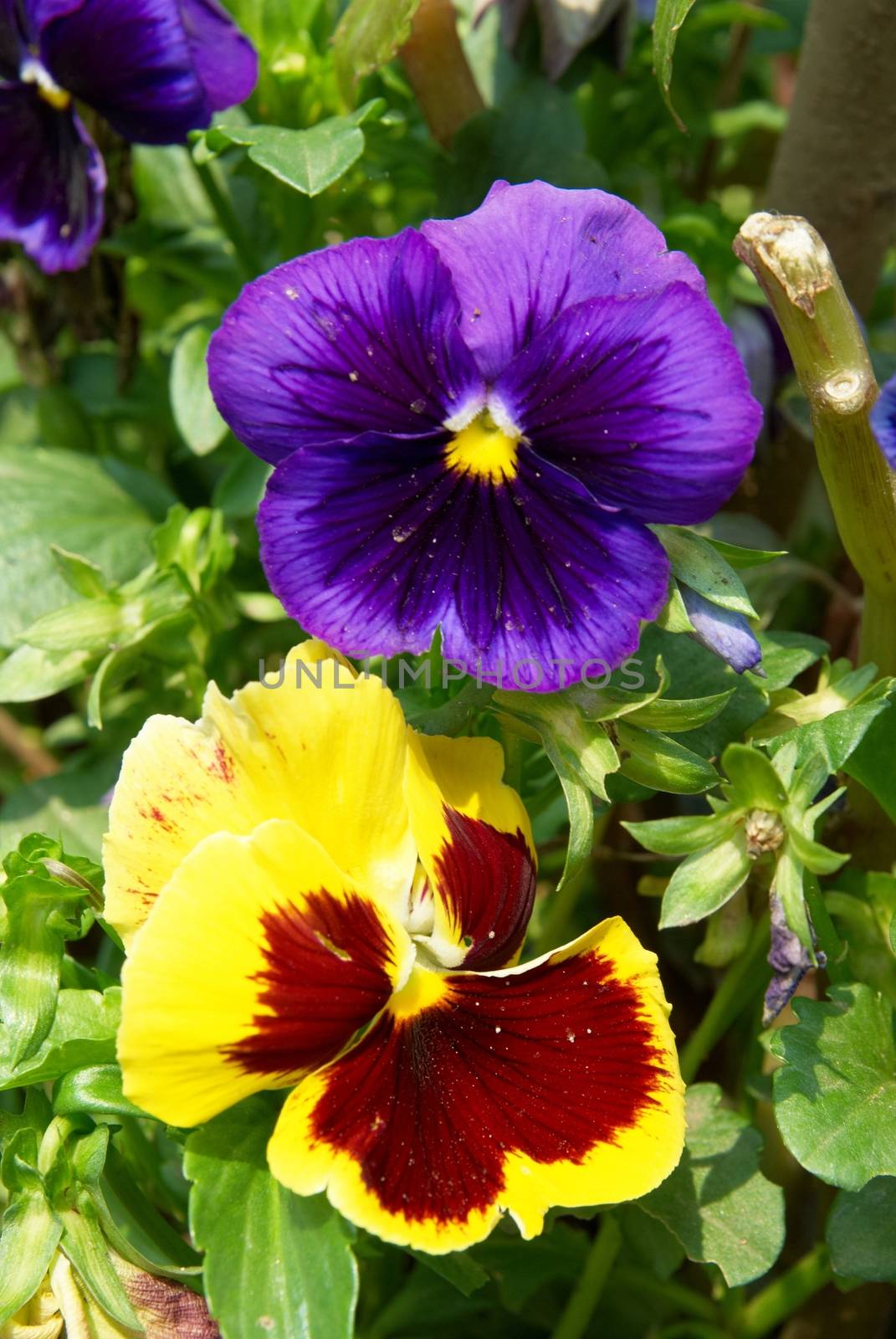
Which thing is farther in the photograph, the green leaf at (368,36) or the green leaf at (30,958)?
the green leaf at (368,36)

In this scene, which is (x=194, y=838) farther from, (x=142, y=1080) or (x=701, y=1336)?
(x=701, y=1336)

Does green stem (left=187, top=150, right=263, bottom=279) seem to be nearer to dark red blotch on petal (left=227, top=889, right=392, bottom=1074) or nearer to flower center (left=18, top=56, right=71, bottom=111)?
flower center (left=18, top=56, right=71, bottom=111)

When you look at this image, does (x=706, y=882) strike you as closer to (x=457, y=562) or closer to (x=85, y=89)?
(x=457, y=562)

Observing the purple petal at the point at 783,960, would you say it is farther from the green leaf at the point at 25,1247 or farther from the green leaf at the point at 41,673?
the green leaf at the point at 41,673

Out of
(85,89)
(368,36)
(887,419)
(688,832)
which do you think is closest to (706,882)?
(688,832)

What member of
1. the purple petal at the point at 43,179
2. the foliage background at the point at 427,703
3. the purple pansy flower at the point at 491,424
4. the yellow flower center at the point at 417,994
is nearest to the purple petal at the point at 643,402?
the purple pansy flower at the point at 491,424

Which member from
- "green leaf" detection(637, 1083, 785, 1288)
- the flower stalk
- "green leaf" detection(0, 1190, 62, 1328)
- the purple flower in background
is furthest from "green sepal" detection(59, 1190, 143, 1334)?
the purple flower in background
